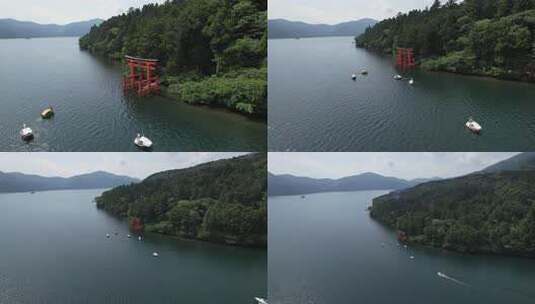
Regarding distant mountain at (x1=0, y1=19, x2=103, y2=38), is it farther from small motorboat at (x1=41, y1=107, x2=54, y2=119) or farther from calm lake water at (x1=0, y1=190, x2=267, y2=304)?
calm lake water at (x1=0, y1=190, x2=267, y2=304)

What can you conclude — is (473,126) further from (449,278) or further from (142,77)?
(142,77)

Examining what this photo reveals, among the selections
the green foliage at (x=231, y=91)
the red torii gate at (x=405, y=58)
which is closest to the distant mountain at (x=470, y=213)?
the red torii gate at (x=405, y=58)

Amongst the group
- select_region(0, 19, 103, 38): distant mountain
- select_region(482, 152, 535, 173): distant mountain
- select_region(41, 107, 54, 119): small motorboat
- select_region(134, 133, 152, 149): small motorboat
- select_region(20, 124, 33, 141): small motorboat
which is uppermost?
select_region(0, 19, 103, 38): distant mountain

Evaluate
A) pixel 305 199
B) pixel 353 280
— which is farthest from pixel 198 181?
pixel 353 280

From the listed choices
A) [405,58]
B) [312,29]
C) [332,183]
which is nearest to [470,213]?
[332,183]

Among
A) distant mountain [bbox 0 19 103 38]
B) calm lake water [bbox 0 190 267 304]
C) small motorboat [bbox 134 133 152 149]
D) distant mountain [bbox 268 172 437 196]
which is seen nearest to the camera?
small motorboat [bbox 134 133 152 149]

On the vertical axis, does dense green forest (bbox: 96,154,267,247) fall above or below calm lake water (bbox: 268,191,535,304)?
above

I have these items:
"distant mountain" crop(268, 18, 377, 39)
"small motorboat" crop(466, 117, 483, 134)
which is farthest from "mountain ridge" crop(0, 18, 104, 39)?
"small motorboat" crop(466, 117, 483, 134)

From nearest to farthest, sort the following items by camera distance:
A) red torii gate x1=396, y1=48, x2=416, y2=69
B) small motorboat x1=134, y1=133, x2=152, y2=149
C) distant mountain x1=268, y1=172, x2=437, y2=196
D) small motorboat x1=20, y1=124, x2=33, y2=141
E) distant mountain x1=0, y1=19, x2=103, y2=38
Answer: small motorboat x1=20, y1=124, x2=33, y2=141 → small motorboat x1=134, y1=133, x2=152, y2=149 → distant mountain x1=0, y1=19, x2=103, y2=38 → distant mountain x1=268, y1=172, x2=437, y2=196 → red torii gate x1=396, y1=48, x2=416, y2=69

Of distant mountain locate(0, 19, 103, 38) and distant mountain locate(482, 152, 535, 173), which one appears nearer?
distant mountain locate(482, 152, 535, 173)
